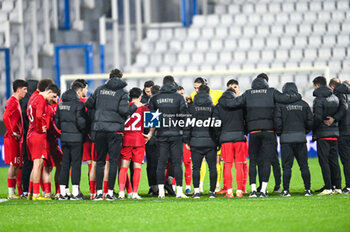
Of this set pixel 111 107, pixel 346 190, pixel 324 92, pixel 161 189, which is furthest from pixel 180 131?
pixel 346 190

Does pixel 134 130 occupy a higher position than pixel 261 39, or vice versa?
pixel 261 39

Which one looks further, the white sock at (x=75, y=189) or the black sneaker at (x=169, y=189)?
the black sneaker at (x=169, y=189)

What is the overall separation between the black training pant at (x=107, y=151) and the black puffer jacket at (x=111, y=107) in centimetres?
12

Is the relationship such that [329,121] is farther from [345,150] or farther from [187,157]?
[187,157]

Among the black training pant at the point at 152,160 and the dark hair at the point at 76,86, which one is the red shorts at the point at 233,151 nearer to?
the black training pant at the point at 152,160

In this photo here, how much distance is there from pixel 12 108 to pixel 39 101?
2.31 feet

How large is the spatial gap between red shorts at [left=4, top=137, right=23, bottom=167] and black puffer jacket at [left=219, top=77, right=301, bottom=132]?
350cm

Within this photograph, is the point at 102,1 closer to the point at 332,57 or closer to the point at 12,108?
the point at 332,57

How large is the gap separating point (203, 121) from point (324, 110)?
190cm

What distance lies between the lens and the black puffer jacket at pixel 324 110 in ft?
37.2

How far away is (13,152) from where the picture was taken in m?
12.0

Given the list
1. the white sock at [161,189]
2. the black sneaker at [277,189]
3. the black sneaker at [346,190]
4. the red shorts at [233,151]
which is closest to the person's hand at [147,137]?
the white sock at [161,189]

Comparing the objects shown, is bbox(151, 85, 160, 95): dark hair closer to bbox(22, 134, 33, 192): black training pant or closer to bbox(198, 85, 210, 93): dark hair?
bbox(198, 85, 210, 93): dark hair

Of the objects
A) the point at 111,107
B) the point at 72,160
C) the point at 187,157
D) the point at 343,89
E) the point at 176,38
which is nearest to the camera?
the point at 111,107
